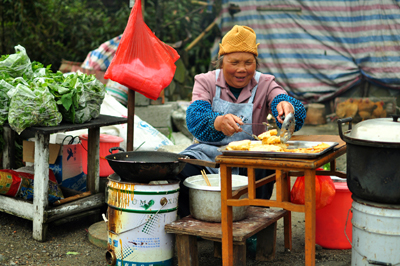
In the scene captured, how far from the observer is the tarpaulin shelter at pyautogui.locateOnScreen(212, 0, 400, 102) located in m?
7.86

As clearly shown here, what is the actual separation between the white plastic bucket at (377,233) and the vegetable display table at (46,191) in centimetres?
221

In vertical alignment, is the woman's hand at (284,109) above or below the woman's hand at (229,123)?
above

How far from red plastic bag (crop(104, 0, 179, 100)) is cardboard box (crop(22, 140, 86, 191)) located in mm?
859

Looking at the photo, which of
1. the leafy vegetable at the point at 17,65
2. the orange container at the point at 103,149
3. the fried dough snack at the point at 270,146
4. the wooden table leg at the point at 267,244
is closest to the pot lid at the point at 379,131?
the fried dough snack at the point at 270,146

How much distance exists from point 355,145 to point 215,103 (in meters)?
1.26

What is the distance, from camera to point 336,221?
3.35m

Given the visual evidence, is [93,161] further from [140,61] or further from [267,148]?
[267,148]

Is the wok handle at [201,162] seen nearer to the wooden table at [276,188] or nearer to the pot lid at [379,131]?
the wooden table at [276,188]

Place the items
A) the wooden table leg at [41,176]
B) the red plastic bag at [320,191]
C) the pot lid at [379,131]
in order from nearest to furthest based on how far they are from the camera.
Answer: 1. the pot lid at [379,131]
2. the red plastic bag at [320,191]
3. the wooden table leg at [41,176]

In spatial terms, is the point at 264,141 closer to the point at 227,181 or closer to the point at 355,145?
the point at 227,181

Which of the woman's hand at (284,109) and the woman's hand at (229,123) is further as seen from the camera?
the woman's hand at (284,109)

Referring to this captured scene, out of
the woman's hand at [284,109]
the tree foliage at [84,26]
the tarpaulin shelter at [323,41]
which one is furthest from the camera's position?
the tarpaulin shelter at [323,41]

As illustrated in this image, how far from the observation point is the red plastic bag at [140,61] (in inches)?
154

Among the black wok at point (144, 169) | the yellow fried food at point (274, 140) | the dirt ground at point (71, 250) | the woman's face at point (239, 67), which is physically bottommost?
the dirt ground at point (71, 250)
